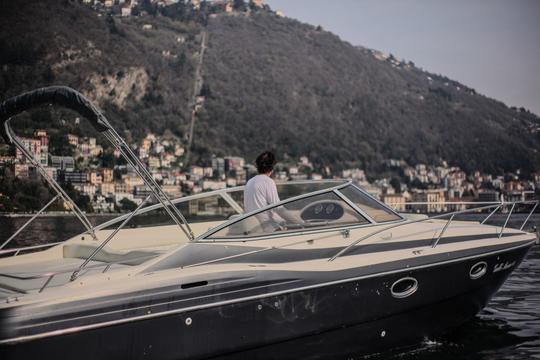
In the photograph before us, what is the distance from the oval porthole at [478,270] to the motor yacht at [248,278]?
0.07 feet

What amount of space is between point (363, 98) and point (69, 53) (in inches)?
3544

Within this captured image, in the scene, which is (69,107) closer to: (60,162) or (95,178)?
(60,162)

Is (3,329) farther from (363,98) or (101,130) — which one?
(363,98)

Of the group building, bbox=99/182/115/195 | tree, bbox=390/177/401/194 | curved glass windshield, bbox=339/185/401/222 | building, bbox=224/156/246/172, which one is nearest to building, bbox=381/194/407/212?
curved glass windshield, bbox=339/185/401/222

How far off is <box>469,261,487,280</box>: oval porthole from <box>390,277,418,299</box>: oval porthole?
35.6 inches

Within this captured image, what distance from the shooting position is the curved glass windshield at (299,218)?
6086 millimetres

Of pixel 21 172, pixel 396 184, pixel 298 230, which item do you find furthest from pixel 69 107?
pixel 396 184

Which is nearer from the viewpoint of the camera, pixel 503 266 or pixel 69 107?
pixel 69 107

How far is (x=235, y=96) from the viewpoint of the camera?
161500 mm

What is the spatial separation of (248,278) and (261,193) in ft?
4.16

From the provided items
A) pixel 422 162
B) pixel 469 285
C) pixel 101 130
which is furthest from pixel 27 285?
pixel 422 162

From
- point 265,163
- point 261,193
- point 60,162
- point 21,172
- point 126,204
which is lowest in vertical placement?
point 126,204

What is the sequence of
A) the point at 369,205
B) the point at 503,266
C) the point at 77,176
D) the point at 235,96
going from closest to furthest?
the point at 369,205
the point at 503,266
the point at 77,176
the point at 235,96

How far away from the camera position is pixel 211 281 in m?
5.29
